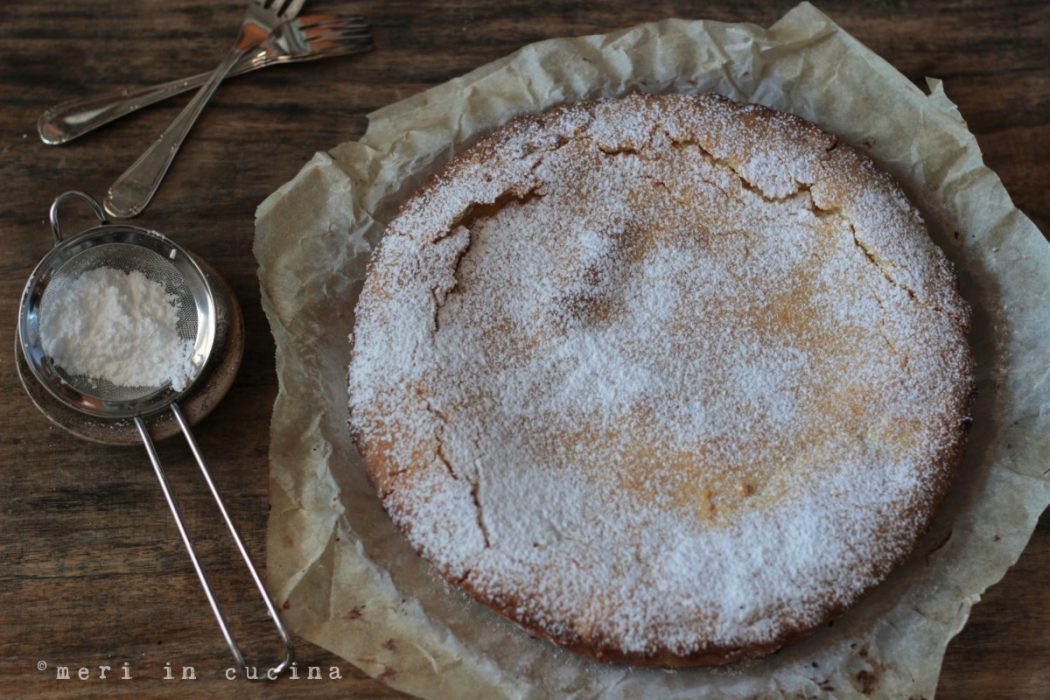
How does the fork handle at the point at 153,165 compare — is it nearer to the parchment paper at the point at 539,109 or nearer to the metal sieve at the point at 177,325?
the metal sieve at the point at 177,325

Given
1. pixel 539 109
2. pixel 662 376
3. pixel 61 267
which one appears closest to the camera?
pixel 662 376

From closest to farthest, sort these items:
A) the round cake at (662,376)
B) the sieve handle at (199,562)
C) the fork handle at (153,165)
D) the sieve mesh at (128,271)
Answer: the round cake at (662,376) < the sieve handle at (199,562) < the sieve mesh at (128,271) < the fork handle at (153,165)

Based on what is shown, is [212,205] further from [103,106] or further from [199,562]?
[199,562]

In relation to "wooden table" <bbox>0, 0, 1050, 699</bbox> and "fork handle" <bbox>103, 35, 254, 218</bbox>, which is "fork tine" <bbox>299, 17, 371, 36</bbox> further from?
"fork handle" <bbox>103, 35, 254, 218</bbox>

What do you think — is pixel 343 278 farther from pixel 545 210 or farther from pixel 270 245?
pixel 545 210

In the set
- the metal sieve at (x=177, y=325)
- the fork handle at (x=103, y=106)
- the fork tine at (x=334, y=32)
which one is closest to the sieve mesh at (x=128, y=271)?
the metal sieve at (x=177, y=325)

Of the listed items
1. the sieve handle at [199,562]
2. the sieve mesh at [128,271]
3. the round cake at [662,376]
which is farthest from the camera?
the sieve mesh at [128,271]

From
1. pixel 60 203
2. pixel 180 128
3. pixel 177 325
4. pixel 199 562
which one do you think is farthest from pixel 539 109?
pixel 199 562

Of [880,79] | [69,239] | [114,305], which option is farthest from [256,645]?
[880,79]

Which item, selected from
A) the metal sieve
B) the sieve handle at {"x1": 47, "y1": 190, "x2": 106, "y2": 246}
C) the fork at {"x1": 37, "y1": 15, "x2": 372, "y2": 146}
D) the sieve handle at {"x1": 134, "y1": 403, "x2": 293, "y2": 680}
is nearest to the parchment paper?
the sieve handle at {"x1": 134, "y1": 403, "x2": 293, "y2": 680}
